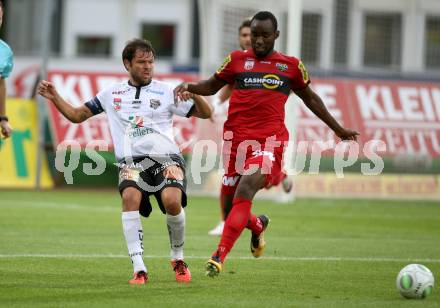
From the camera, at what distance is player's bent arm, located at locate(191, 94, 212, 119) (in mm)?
9852

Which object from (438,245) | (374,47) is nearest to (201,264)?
(438,245)

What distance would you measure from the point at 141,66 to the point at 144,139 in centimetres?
64

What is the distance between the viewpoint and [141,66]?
969 cm

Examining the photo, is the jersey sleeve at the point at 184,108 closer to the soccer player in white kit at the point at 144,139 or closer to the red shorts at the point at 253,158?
the soccer player in white kit at the point at 144,139

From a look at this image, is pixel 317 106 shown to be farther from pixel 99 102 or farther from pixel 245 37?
pixel 245 37

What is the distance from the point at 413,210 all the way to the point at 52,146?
319 inches

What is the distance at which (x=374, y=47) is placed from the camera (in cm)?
3294

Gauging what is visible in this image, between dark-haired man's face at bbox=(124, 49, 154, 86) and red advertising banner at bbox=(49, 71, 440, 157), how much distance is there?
Answer: 13674mm

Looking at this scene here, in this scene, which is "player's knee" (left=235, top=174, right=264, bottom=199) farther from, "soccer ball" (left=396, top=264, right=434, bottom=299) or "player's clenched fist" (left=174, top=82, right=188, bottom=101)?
"soccer ball" (left=396, top=264, right=434, bottom=299)

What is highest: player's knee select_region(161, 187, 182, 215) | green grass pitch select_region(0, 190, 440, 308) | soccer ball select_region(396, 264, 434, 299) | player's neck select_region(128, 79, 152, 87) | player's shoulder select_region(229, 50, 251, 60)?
player's shoulder select_region(229, 50, 251, 60)

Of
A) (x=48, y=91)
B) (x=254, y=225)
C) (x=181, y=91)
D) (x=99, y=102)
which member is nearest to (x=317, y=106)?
(x=254, y=225)

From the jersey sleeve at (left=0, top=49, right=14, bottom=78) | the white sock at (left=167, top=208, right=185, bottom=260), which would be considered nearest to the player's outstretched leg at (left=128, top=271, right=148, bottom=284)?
the white sock at (left=167, top=208, right=185, bottom=260)

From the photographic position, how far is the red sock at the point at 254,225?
1045 centimetres

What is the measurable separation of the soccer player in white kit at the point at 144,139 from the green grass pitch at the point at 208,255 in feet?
1.84
